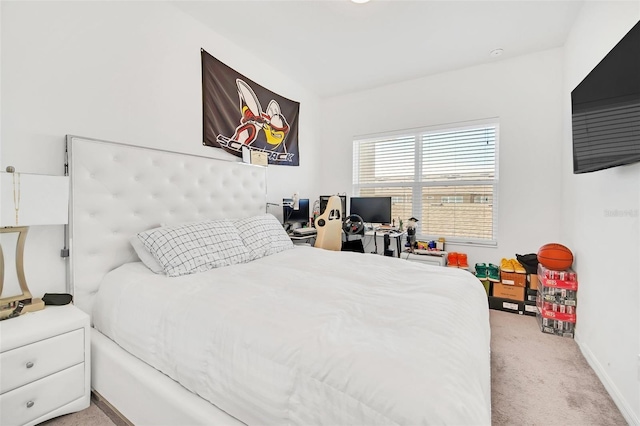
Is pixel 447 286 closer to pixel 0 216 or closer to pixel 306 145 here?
pixel 0 216

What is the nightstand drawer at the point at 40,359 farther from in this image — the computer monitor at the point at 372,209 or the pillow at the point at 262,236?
the computer monitor at the point at 372,209

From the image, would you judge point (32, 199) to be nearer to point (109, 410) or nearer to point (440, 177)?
point (109, 410)

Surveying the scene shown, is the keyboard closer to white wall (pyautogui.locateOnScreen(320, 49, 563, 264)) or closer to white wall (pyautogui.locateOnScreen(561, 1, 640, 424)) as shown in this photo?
white wall (pyautogui.locateOnScreen(320, 49, 563, 264))

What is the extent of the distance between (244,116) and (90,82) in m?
1.33

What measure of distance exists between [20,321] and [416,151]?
3.85m

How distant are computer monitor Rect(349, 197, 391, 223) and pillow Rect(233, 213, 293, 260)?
1431 millimetres

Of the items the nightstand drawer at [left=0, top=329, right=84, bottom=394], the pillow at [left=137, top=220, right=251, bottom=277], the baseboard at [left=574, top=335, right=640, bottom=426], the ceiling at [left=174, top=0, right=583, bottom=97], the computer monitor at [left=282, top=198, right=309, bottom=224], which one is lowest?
the baseboard at [left=574, top=335, right=640, bottom=426]

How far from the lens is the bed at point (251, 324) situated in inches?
32.3

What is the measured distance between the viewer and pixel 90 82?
1797 millimetres

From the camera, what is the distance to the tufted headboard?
169 cm

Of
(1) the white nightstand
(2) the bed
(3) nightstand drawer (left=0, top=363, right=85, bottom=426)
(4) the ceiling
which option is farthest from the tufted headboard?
(4) the ceiling

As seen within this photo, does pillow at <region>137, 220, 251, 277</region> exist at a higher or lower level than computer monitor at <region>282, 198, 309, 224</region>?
lower

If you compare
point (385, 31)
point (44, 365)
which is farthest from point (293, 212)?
point (44, 365)

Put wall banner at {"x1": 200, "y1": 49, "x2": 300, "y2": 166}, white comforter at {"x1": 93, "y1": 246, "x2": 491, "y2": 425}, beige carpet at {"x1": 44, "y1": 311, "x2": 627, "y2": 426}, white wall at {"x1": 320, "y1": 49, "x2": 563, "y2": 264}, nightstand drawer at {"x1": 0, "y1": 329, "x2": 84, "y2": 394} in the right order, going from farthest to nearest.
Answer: white wall at {"x1": 320, "y1": 49, "x2": 563, "y2": 264} → wall banner at {"x1": 200, "y1": 49, "x2": 300, "y2": 166} → beige carpet at {"x1": 44, "y1": 311, "x2": 627, "y2": 426} → nightstand drawer at {"x1": 0, "y1": 329, "x2": 84, "y2": 394} → white comforter at {"x1": 93, "y1": 246, "x2": 491, "y2": 425}
